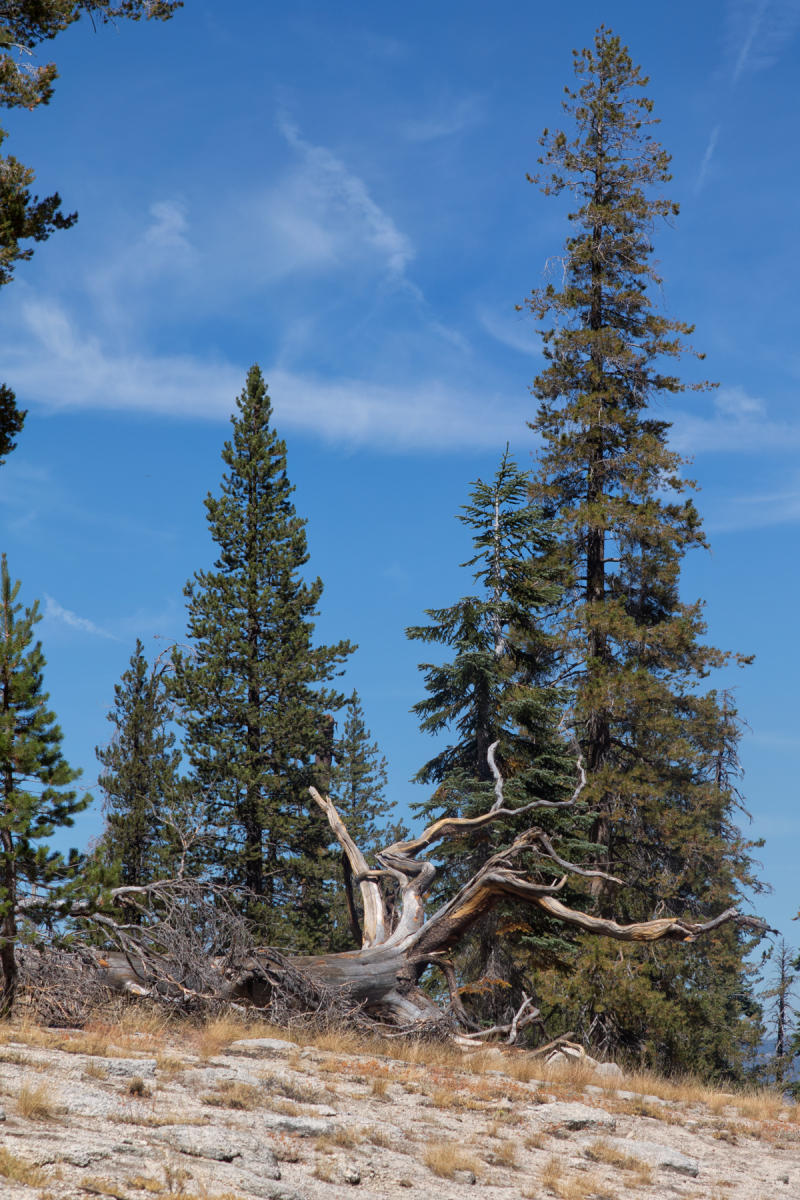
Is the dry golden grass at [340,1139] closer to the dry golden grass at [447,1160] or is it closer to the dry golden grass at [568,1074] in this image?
the dry golden grass at [447,1160]

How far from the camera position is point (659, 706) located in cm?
2102

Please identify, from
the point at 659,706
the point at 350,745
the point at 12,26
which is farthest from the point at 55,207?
the point at 350,745

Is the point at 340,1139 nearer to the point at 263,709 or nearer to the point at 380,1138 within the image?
the point at 380,1138

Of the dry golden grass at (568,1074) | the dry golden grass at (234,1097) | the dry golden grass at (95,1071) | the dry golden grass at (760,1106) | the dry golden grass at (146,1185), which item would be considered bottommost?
the dry golden grass at (760,1106)

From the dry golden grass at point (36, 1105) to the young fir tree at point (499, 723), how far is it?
1105 centimetres

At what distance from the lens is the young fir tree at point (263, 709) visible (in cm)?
2327

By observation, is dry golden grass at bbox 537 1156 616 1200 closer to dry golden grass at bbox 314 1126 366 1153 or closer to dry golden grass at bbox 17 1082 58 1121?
dry golden grass at bbox 314 1126 366 1153

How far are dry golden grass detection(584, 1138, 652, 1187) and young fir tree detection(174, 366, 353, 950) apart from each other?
1378cm

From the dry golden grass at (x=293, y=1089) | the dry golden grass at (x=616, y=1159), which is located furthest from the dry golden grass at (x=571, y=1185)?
the dry golden grass at (x=293, y=1089)

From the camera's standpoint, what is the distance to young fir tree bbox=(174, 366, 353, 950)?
2327 cm

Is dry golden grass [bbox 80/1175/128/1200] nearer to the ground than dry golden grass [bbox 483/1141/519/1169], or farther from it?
farther from it

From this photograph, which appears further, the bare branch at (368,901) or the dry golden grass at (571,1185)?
the bare branch at (368,901)

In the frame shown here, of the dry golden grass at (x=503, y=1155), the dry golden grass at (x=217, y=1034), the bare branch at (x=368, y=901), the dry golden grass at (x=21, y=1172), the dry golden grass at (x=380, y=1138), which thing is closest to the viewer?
the dry golden grass at (x=21, y=1172)

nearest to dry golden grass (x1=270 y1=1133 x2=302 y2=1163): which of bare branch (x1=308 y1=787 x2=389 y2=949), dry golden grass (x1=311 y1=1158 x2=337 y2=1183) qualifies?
dry golden grass (x1=311 y1=1158 x2=337 y2=1183)
